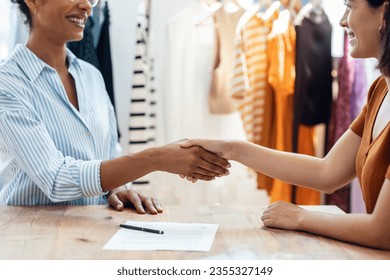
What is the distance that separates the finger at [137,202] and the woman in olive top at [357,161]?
0.22m

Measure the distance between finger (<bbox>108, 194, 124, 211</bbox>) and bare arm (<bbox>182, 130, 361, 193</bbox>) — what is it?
0.96 ft

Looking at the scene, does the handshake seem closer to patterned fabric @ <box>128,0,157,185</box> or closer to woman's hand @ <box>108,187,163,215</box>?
woman's hand @ <box>108,187,163,215</box>

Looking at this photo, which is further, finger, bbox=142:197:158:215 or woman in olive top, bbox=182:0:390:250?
finger, bbox=142:197:158:215

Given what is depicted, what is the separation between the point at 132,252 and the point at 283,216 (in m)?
0.47

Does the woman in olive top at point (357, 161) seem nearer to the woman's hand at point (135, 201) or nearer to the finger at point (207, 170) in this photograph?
the finger at point (207, 170)

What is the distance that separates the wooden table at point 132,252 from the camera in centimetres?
136

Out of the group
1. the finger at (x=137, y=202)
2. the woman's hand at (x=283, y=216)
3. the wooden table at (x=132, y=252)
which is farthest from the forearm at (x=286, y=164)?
the finger at (x=137, y=202)

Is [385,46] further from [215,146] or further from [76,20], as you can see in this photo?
[76,20]

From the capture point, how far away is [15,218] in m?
1.70

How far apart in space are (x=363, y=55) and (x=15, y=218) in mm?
1150

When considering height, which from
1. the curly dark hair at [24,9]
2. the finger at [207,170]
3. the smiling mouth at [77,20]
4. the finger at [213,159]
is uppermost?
the curly dark hair at [24,9]

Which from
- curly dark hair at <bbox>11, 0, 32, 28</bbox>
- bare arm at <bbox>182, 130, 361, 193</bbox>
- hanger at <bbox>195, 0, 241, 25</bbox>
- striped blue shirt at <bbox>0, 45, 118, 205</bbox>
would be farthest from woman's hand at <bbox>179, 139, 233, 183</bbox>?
hanger at <bbox>195, 0, 241, 25</bbox>

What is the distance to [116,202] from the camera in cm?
188

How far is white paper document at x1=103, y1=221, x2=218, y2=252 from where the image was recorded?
4.61 ft
